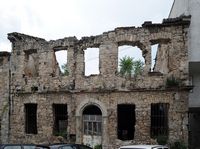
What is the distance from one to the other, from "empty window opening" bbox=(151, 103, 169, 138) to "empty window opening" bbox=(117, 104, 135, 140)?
2.73 m

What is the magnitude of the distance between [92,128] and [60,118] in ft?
9.32

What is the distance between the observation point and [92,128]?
24.8 metres

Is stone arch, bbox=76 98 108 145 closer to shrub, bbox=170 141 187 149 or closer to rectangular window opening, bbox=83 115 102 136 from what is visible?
rectangular window opening, bbox=83 115 102 136

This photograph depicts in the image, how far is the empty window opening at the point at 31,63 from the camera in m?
28.2

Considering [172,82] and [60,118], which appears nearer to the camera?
[172,82]

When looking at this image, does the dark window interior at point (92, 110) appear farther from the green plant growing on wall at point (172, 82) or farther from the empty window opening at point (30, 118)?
the green plant growing on wall at point (172, 82)

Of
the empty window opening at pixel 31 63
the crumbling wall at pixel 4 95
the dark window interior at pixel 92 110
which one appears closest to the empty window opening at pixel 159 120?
the dark window interior at pixel 92 110

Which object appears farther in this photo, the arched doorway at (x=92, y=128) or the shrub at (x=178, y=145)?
the arched doorway at (x=92, y=128)

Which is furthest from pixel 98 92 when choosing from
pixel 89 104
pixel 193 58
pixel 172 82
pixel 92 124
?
pixel 193 58

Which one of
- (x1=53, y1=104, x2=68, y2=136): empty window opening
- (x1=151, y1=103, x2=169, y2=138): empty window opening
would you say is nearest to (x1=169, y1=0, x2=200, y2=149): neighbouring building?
(x1=151, y1=103, x2=169, y2=138): empty window opening

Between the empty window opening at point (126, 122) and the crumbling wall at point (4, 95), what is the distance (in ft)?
25.5

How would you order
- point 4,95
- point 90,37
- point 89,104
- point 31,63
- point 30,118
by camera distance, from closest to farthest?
point 89,104
point 90,37
point 30,118
point 4,95
point 31,63

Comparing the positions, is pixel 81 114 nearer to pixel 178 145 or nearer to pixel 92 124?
pixel 92 124

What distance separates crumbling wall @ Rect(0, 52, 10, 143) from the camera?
92.0 feet
